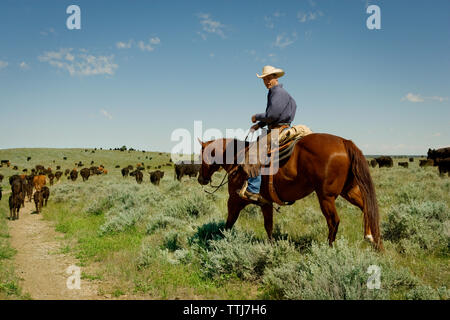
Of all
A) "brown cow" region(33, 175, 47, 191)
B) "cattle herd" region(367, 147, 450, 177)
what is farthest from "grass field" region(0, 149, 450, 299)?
"cattle herd" region(367, 147, 450, 177)

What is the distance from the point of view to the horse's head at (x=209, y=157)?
5.79 metres

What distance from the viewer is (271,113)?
5082 millimetres

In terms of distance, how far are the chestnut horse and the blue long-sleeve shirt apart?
0.62 m

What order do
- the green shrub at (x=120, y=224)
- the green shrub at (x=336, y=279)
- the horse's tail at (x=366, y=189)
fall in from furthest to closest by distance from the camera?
the green shrub at (x=120, y=224), the horse's tail at (x=366, y=189), the green shrub at (x=336, y=279)

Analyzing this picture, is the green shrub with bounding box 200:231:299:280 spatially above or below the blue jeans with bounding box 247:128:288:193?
below

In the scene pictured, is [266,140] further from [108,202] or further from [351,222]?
[108,202]

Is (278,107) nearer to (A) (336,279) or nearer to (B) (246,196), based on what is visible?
(B) (246,196)

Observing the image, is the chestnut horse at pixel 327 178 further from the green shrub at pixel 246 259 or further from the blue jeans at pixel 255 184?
the green shrub at pixel 246 259

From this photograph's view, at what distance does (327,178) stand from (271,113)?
5.50 ft

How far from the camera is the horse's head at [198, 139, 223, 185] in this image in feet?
19.0

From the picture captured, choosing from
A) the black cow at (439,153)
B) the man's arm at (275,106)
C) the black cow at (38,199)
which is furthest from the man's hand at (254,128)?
the black cow at (439,153)

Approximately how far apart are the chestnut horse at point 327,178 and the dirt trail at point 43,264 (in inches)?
141

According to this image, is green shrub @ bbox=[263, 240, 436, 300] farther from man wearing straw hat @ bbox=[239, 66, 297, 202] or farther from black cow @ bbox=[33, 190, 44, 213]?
black cow @ bbox=[33, 190, 44, 213]
